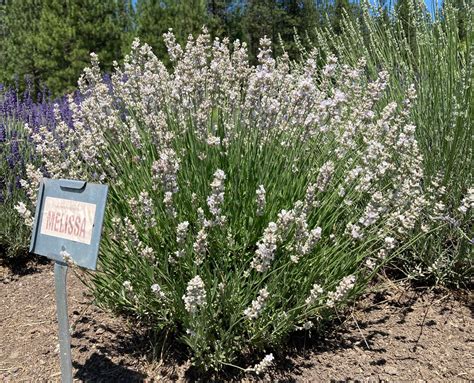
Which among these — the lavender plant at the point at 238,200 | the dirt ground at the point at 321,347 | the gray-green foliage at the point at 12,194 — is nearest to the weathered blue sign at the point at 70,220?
the lavender plant at the point at 238,200

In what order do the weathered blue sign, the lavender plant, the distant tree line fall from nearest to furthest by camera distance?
1. the weathered blue sign
2. the lavender plant
3. the distant tree line

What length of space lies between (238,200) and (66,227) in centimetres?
82

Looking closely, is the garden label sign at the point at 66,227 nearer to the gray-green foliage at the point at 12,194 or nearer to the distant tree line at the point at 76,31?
the gray-green foliage at the point at 12,194

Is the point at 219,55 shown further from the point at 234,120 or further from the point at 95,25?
the point at 95,25

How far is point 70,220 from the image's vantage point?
5.59 ft

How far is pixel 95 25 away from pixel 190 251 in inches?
391

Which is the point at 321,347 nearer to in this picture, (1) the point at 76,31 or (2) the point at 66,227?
(2) the point at 66,227

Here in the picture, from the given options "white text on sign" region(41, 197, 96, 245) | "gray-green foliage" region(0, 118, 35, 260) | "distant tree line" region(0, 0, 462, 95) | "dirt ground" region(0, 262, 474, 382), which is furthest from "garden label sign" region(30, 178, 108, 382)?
"distant tree line" region(0, 0, 462, 95)

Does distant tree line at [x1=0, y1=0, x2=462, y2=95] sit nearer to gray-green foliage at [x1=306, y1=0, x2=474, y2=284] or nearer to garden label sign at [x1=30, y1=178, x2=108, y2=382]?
gray-green foliage at [x1=306, y1=0, x2=474, y2=284]

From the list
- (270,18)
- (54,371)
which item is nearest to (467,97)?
(54,371)

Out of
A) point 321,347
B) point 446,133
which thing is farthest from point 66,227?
point 446,133

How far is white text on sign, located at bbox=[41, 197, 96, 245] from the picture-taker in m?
1.64

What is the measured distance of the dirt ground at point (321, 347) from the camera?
2.13 metres

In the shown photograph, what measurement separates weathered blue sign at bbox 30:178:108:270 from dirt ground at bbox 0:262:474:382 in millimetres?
772
